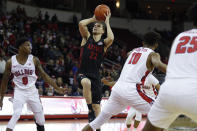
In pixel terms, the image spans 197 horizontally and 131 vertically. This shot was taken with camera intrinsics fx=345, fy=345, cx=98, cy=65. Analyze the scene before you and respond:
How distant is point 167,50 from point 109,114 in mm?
19019

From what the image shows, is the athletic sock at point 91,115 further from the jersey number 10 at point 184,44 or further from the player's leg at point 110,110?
the jersey number 10 at point 184,44

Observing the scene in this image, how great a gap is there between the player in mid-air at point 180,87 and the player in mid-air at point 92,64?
9.34ft

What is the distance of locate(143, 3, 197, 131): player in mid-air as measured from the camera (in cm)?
330

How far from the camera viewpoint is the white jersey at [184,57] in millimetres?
3391

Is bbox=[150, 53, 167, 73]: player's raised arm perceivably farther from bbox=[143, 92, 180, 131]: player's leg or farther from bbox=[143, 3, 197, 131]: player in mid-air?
bbox=[143, 92, 180, 131]: player's leg

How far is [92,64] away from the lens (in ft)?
21.4

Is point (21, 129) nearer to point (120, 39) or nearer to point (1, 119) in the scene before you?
point (1, 119)

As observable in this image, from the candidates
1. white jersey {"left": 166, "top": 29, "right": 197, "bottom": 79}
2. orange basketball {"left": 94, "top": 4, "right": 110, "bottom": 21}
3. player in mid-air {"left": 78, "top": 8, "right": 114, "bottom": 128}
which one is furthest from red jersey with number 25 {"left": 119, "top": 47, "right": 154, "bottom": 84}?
orange basketball {"left": 94, "top": 4, "right": 110, "bottom": 21}

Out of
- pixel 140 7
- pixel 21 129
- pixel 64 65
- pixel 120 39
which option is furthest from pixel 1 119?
pixel 140 7

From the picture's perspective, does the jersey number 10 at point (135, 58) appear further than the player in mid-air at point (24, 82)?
No

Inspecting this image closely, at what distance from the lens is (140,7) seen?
88.6 ft

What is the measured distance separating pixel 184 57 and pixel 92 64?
A: 3.23 meters

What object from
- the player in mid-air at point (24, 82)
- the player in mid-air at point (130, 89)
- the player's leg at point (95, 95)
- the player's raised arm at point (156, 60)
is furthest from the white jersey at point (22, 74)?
the player's raised arm at point (156, 60)

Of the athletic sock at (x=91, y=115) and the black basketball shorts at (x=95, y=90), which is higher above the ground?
the black basketball shorts at (x=95, y=90)
